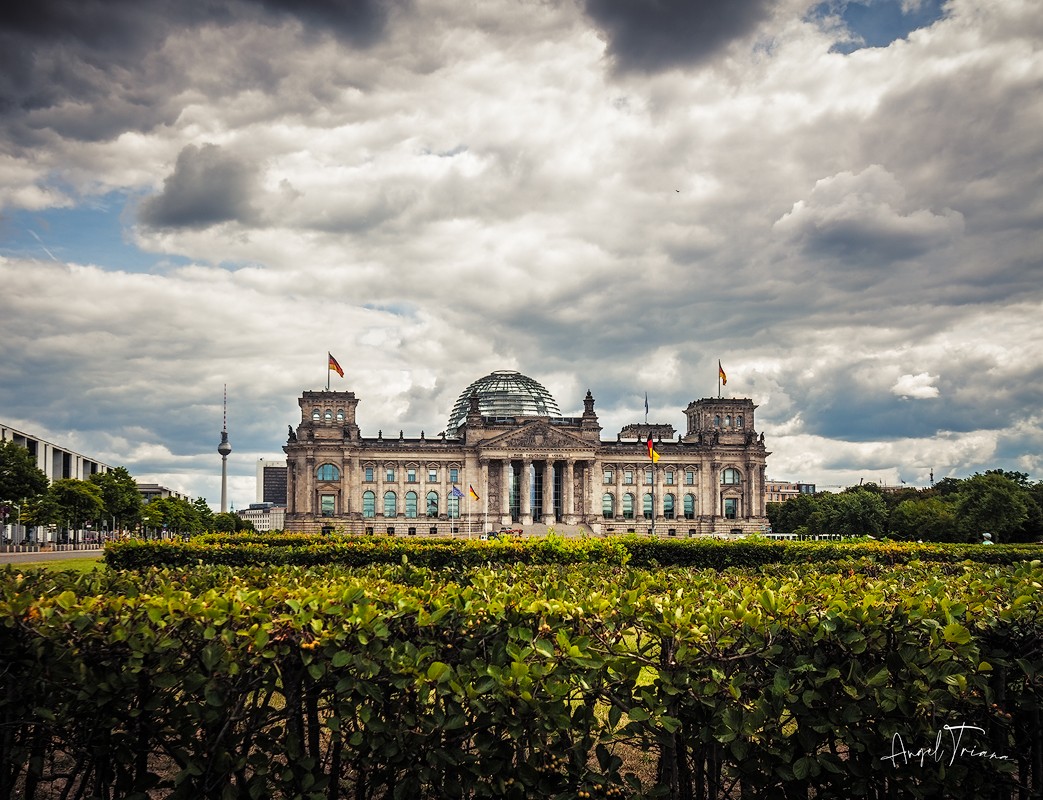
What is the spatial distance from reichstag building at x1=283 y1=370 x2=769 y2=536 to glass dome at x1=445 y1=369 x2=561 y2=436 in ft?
15.6

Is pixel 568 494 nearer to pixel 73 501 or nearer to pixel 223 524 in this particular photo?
pixel 223 524

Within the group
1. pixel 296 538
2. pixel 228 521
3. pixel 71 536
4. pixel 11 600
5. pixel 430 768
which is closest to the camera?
pixel 430 768

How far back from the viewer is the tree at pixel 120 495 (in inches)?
3319

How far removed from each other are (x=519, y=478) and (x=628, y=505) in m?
15.9

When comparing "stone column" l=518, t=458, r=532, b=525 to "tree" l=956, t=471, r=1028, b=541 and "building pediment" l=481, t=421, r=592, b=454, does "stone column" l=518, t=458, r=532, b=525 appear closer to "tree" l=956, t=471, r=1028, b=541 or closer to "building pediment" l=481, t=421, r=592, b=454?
"building pediment" l=481, t=421, r=592, b=454

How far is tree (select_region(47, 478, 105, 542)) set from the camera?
75.4 meters

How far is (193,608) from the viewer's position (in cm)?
708

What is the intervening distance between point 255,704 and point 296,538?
32629mm

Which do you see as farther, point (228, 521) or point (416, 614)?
point (228, 521)

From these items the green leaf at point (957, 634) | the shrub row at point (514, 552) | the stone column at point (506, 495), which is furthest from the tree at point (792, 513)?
the green leaf at point (957, 634)

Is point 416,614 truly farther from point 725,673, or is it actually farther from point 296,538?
point 296,538

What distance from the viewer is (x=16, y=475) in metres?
65.9

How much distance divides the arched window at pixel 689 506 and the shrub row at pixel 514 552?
74403mm

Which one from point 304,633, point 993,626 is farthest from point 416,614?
point 993,626
